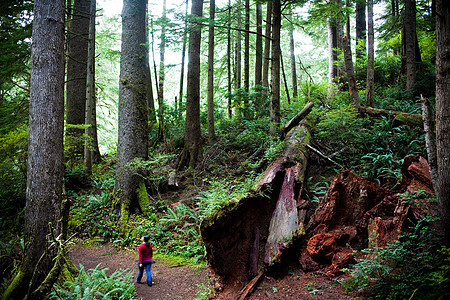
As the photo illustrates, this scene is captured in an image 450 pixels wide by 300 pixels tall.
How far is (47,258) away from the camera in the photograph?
4695 millimetres

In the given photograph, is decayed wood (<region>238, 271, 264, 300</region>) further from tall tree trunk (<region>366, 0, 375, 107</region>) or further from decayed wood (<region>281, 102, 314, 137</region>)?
tall tree trunk (<region>366, 0, 375, 107</region>)

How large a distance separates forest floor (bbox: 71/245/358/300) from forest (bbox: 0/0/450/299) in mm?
33

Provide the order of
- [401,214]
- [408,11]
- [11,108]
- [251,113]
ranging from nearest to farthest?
[401,214]
[11,108]
[408,11]
[251,113]

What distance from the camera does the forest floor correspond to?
3965 millimetres

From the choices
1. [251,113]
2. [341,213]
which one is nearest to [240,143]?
[251,113]

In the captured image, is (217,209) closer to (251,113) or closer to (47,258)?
(47,258)

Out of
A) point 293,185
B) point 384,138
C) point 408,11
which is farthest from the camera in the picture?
point 408,11

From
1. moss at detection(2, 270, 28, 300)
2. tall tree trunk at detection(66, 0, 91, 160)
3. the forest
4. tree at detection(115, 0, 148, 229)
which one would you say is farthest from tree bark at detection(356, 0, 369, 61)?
moss at detection(2, 270, 28, 300)

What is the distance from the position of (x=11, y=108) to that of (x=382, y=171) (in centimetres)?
1281

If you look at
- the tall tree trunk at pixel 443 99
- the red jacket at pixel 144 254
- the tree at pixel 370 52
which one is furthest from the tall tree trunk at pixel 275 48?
the red jacket at pixel 144 254

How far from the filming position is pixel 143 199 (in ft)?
28.2

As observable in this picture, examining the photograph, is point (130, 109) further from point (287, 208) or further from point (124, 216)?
point (287, 208)

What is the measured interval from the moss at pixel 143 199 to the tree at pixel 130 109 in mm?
82

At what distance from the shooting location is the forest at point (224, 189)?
12.7 feet
